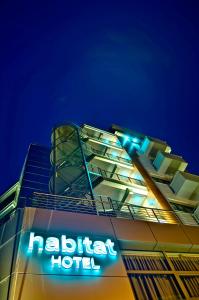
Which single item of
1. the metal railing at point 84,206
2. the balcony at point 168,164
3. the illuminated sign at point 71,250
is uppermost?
the balcony at point 168,164

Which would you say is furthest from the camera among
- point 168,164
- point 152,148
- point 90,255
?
point 152,148

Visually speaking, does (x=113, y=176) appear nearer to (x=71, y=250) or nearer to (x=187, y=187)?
(x=187, y=187)

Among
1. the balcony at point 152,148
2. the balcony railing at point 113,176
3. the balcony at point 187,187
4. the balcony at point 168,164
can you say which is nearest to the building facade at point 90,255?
the balcony railing at point 113,176

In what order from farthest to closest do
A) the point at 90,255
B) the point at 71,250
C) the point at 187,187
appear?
the point at 187,187 < the point at 90,255 < the point at 71,250

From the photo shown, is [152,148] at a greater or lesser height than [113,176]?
greater

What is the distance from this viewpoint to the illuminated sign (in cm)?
757

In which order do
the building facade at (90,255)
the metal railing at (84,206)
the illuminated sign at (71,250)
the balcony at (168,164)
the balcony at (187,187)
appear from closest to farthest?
the building facade at (90,255)
the illuminated sign at (71,250)
the metal railing at (84,206)
the balcony at (187,187)
the balcony at (168,164)

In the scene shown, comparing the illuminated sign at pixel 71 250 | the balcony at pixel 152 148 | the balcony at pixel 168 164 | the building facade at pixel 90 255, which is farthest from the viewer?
the balcony at pixel 152 148

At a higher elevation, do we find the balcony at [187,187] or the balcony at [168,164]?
the balcony at [168,164]

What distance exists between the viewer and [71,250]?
7.99 meters

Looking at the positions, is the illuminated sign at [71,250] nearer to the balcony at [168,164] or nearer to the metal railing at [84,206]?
the metal railing at [84,206]

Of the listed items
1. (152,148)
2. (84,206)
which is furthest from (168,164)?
(84,206)

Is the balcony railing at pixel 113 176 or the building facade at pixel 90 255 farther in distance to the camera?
the balcony railing at pixel 113 176

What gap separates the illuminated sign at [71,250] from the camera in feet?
24.8
